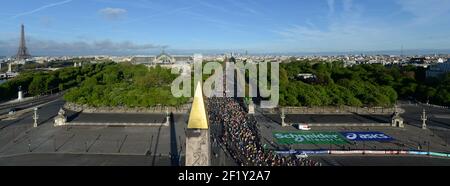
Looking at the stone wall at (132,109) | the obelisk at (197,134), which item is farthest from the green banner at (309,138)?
the obelisk at (197,134)

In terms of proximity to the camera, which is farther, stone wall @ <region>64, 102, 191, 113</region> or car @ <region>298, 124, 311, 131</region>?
stone wall @ <region>64, 102, 191, 113</region>

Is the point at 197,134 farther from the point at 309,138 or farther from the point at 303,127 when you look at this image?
the point at 303,127

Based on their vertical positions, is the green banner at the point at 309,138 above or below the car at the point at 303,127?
below

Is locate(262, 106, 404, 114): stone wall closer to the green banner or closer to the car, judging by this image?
the car

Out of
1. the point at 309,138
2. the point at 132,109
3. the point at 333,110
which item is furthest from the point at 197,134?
the point at 333,110

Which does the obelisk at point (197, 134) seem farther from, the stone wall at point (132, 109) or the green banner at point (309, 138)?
the stone wall at point (132, 109)

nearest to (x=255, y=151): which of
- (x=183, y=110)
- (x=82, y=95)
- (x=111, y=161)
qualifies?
(x=111, y=161)

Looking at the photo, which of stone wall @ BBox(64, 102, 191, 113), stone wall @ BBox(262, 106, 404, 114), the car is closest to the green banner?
the car
